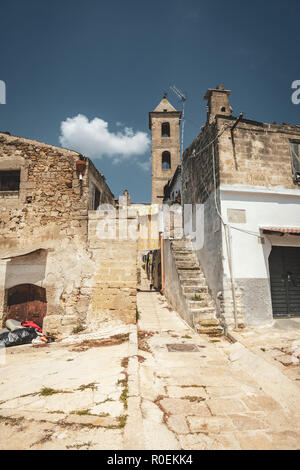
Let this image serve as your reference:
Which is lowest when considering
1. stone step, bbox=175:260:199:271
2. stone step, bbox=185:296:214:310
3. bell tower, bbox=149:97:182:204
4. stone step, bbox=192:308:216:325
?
stone step, bbox=192:308:216:325

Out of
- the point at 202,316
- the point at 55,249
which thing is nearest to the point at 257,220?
the point at 202,316

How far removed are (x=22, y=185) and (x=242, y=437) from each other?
28.2ft

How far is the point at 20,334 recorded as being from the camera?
6.67m

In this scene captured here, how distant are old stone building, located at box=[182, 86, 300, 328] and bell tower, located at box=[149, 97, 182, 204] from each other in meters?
19.2

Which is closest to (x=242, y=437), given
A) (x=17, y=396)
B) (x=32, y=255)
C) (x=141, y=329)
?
(x=17, y=396)

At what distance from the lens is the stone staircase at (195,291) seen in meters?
7.00

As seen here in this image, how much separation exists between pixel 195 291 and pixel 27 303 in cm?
549

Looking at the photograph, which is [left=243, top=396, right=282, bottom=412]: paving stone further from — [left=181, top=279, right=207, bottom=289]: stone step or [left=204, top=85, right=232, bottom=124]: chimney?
[left=204, top=85, right=232, bottom=124]: chimney

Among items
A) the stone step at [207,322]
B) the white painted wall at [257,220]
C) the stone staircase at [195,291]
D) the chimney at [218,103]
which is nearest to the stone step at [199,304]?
the stone staircase at [195,291]

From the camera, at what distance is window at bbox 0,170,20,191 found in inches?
335

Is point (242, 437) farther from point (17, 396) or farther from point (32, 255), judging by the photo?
point (32, 255)

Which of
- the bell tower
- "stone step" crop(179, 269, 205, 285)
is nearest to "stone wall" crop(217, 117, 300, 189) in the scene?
"stone step" crop(179, 269, 205, 285)

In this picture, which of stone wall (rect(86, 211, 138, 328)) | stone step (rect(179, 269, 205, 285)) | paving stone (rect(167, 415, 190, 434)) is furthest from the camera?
stone step (rect(179, 269, 205, 285))

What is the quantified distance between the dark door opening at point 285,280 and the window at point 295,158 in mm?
2395
